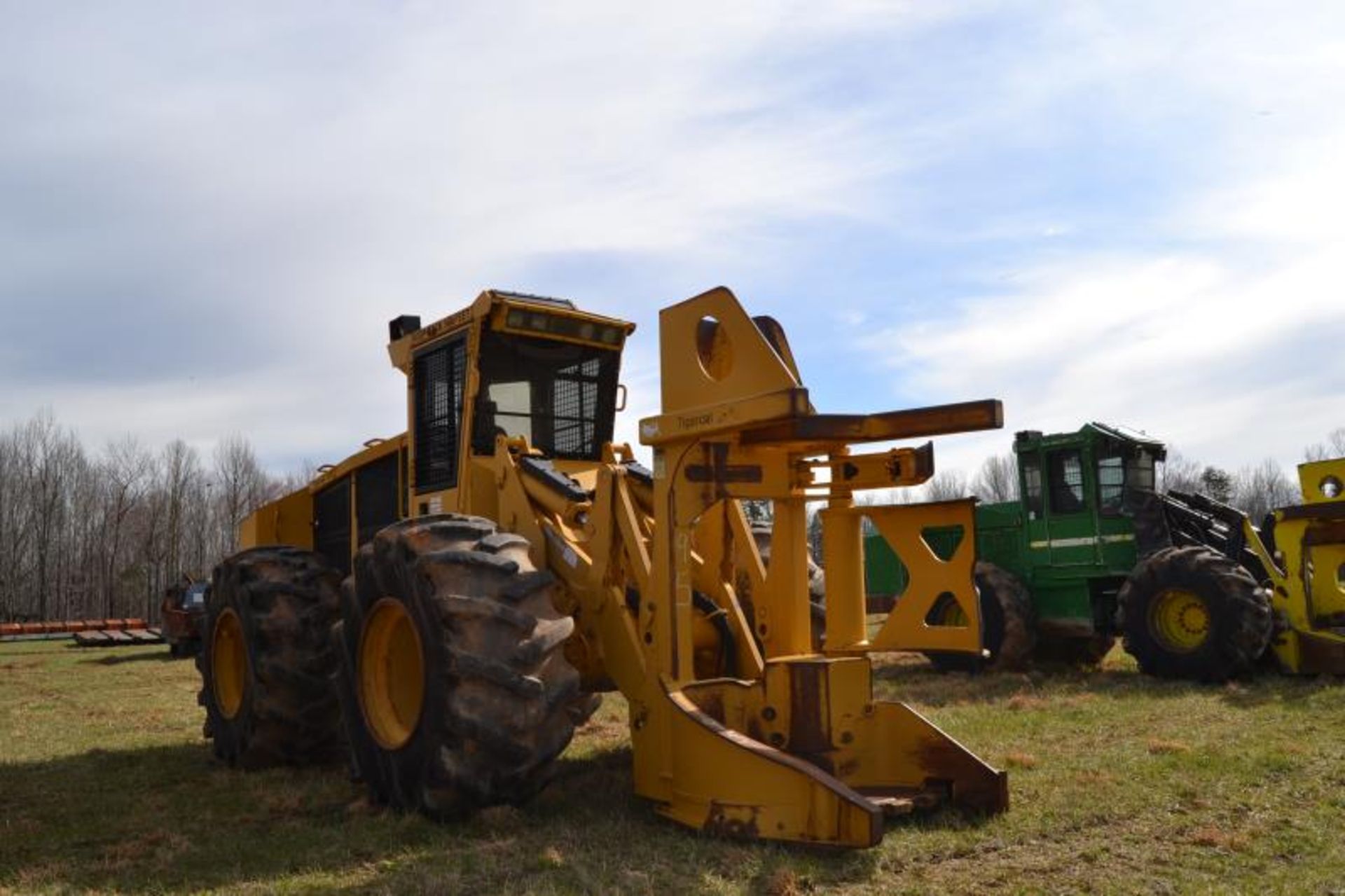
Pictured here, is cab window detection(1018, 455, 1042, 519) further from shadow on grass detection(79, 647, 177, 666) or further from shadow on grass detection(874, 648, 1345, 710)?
shadow on grass detection(79, 647, 177, 666)

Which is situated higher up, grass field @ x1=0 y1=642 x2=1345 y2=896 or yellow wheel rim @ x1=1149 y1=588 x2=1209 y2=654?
yellow wheel rim @ x1=1149 y1=588 x2=1209 y2=654

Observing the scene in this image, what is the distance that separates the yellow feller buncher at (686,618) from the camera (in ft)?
18.5

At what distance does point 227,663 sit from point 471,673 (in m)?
4.71

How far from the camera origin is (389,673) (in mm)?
6832

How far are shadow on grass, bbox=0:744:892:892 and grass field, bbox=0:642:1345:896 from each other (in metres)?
0.02

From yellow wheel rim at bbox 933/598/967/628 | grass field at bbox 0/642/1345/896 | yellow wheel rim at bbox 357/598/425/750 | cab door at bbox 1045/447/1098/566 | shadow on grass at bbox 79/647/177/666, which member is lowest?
shadow on grass at bbox 79/647/177/666

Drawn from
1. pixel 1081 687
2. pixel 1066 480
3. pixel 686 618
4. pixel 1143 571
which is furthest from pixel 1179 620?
pixel 686 618

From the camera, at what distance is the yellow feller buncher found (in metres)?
5.65

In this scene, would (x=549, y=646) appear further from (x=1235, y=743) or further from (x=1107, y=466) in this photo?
(x=1107, y=466)

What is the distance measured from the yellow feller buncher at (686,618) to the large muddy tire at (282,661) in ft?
5.33

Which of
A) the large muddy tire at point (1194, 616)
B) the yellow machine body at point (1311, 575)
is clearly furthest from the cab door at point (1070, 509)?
the yellow machine body at point (1311, 575)

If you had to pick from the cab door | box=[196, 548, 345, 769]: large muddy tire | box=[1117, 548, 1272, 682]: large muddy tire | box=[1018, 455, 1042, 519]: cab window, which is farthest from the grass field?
box=[1018, 455, 1042, 519]: cab window

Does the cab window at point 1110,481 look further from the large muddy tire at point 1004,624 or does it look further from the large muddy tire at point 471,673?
the large muddy tire at point 471,673

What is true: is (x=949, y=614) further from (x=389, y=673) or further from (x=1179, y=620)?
(x=389, y=673)
